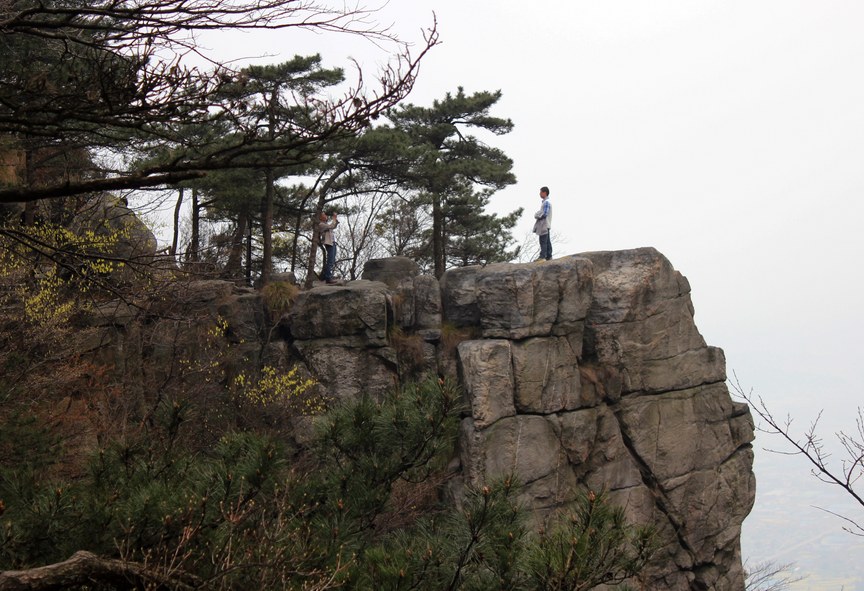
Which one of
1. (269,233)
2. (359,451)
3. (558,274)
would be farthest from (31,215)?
(359,451)

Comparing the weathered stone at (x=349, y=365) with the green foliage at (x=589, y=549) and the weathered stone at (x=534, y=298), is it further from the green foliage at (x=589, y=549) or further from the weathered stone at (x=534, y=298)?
the green foliage at (x=589, y=549)

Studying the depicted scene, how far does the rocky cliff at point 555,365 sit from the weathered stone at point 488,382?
0.03 meters

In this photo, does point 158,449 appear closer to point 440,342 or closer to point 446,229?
point 440,342

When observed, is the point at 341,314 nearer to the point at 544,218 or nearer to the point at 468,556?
the point at 544,218

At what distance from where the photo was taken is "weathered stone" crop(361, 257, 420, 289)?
73.2 ft

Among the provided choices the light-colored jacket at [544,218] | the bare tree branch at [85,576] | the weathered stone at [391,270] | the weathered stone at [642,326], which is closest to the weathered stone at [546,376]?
the weathered stone at [642,326]

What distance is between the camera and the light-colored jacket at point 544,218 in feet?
63.6

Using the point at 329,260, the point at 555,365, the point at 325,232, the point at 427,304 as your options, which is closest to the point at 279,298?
the point at 329,260

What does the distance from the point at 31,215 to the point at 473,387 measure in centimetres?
1000

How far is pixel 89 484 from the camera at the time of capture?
19.5 feet

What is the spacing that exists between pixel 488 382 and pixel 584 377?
2.71 meters

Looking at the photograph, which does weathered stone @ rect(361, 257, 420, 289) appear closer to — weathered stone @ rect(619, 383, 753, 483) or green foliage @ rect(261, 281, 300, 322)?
green foliage @ rect(261, 281, 300, 322)

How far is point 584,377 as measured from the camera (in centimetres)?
2002

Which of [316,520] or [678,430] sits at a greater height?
[316,520]
